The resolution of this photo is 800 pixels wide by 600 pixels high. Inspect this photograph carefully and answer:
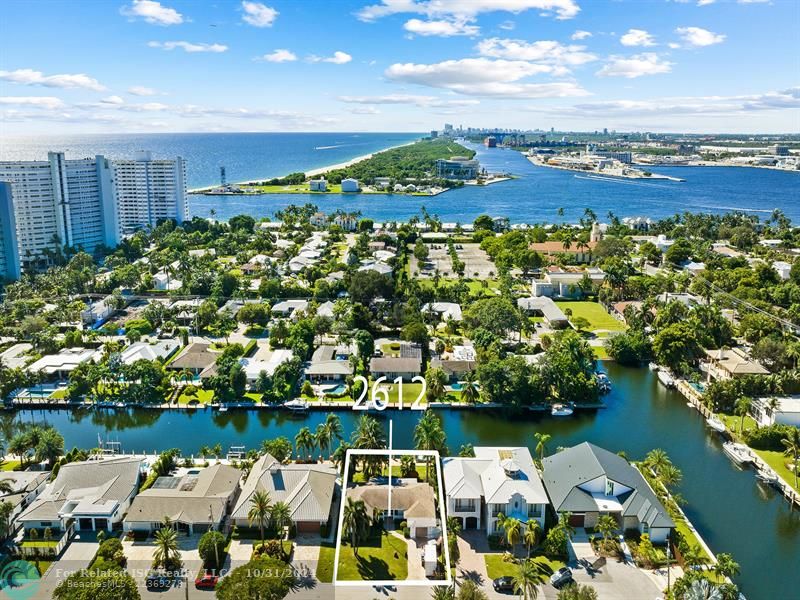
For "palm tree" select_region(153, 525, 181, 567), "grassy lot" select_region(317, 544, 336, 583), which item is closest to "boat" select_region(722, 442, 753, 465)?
"grassy lot" select_region(317, 544, 336, 583)

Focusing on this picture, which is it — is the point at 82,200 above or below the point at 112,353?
above

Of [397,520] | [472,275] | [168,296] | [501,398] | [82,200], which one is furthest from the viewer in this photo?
[82,200]

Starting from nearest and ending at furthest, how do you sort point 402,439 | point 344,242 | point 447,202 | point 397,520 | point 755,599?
point 755,599 < point 397,520 < point 402,439 < point 344,242 < point 447,202

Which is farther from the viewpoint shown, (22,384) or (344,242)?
(344,242)

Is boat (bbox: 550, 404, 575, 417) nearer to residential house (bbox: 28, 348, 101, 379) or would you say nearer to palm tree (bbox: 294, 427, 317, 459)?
palm tree (bbox: 294, 427, 317, 459)

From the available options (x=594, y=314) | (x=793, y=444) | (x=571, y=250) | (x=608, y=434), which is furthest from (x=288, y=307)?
(x=793, y=444)

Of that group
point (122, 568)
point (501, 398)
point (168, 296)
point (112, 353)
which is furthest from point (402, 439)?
point (168, 296)

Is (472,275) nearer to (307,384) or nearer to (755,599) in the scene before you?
(307,384)

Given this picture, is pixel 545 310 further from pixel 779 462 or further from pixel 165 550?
pixel 165 550
